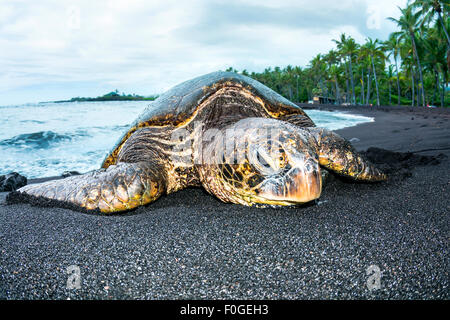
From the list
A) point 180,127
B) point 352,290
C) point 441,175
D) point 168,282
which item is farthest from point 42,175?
point 441,175

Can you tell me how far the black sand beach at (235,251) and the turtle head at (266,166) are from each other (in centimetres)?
19

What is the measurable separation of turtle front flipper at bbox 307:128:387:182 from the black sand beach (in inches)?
15.2

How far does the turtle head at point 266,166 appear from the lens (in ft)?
6.45

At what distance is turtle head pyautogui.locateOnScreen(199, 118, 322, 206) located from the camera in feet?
6.45

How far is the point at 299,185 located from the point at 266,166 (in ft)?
0.92

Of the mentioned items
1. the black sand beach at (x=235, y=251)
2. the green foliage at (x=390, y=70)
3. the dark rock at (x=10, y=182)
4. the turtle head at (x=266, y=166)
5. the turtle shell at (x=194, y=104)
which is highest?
the green foliage at (x=390, y=70)

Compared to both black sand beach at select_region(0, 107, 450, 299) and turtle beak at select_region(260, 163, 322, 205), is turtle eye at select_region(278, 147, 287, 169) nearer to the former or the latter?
turtle beak at select_region(260, 163, 322, 205)

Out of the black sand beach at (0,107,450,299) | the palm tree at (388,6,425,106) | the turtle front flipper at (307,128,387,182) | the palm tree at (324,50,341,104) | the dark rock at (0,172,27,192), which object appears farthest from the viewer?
the palm tree at (324,50,341,104)

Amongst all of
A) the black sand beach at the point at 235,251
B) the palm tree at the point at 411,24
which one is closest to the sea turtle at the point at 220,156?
the black sand beach at the point at 235,251

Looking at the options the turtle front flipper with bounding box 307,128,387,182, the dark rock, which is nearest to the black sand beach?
the turtle front flipper with bounding box 307,128,387,182

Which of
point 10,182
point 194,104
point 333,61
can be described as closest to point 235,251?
point 194,104

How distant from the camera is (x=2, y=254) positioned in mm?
1611

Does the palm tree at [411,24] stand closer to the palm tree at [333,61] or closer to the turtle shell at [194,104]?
the palm tree at [333,61]
